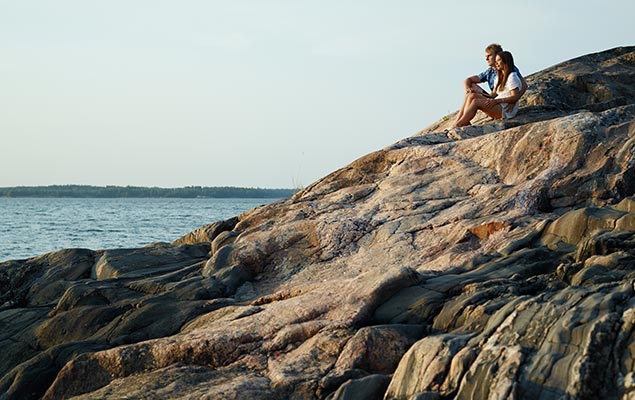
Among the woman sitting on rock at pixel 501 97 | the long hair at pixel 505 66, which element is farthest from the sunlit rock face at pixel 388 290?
the long hair at pixel 505 66

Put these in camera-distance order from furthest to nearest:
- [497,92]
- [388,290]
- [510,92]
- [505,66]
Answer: [497,92] → [505,66] → [510,92] → [388,290]

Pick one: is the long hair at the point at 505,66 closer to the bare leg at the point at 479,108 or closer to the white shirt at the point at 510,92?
the white shirt at the point at 510,92

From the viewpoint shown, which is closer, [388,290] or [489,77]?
[388,290]

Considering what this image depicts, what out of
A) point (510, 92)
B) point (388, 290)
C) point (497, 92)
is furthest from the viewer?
point (497, 92)

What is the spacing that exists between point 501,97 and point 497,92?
329 mm

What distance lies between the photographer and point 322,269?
11352 mm

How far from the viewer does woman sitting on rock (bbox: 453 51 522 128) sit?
559 inches

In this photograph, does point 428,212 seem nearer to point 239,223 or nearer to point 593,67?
point 239,223

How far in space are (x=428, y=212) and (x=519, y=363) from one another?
4626mm

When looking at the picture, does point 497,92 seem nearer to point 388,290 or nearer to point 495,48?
point 495,48

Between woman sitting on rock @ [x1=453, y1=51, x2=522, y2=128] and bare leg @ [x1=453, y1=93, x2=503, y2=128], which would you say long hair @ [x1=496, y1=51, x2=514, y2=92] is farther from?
bare leg @ [x1=453, y1=93, x2=503, y2=128]

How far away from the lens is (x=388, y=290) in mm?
9305

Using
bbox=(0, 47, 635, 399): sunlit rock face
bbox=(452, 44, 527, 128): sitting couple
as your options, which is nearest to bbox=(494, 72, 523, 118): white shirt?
bbox=(452, 44, 527, 128): sitting couple

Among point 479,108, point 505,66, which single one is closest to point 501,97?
point 479,108
